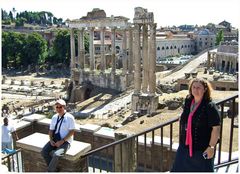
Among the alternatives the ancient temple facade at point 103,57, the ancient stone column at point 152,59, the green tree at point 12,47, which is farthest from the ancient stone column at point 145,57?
the green tree at point 12,47

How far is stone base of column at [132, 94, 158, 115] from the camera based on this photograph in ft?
81.6

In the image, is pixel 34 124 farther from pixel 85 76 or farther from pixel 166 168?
pixel 85 76

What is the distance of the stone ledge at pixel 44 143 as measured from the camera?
641 cm

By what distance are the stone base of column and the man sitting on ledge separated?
17571 millimetres

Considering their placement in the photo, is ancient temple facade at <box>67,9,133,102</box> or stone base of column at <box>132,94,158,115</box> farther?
ancient temple facade at <box>67,9,133,102</box>

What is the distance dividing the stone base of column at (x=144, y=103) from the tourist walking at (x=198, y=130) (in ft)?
62.3

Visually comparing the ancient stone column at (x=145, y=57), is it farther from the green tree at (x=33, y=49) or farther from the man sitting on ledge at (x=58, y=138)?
the green tree at (x=33, y=49)

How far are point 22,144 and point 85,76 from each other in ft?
103

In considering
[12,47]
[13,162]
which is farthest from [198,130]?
[12,47]

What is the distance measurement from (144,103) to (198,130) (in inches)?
801

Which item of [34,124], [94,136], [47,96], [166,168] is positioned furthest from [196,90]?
[47,96]

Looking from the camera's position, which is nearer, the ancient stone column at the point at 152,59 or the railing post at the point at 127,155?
the railing post at the point at 127,155

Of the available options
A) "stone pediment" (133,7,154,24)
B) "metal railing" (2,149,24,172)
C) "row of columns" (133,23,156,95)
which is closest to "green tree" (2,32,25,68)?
"row of columns" (133,23,156,95)

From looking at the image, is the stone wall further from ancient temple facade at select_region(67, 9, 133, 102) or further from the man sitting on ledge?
ancient temple facade at select_region(67, 9, 133, 102)
